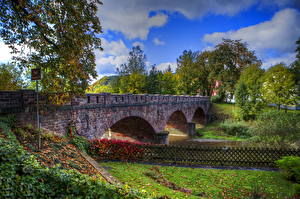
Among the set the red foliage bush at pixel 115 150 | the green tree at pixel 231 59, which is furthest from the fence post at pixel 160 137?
the green tree at pixel 231 59

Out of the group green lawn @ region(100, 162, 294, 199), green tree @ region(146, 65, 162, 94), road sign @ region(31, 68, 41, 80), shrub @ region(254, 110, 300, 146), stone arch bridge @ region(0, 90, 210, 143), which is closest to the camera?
road sign @ region(31, 68, 41, 80)

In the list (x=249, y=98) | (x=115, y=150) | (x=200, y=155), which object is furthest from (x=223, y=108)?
(x=115, y=150)

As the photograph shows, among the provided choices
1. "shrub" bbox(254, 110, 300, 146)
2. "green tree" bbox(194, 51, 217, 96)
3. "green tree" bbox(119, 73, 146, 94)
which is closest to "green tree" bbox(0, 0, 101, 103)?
"shrub" bbox(254, 110, 300, 146)

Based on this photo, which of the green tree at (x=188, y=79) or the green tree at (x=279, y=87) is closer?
the green tree at (x=279, y=87)

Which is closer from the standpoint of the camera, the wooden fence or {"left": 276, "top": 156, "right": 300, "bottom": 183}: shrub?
{"left": 276, "top": 156, "right": 300, "bottom": 183}: shrub

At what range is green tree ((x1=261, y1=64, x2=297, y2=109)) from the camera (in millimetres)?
21562

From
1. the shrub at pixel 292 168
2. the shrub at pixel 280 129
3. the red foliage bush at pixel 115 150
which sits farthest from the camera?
the shrub at pixel 280 129

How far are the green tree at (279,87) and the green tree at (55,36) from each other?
2294cm

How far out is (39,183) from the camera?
134 inches

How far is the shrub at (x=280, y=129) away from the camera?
47.3 ft

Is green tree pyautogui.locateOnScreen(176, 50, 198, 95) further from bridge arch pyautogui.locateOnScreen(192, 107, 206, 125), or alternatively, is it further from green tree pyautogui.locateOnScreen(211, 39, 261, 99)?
bridge arch pyautogui.locateOnScreen(192, 107, 206, 125)

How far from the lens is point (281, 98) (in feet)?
72.4

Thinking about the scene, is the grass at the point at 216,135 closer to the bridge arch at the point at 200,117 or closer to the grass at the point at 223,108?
the bridge arch at the point at 200,117

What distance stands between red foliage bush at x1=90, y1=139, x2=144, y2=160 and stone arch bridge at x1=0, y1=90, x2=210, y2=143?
98cm
